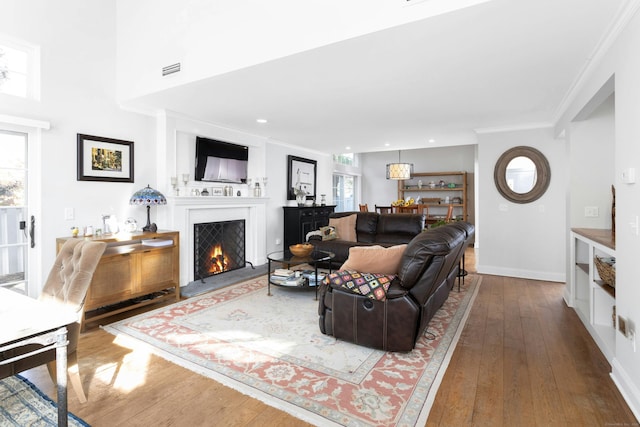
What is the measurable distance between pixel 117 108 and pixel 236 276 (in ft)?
8.95

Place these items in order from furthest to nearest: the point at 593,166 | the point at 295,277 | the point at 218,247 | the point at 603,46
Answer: the point at 218,247 < the point at 295,277 < the point at 593,166 < the point at 603,46

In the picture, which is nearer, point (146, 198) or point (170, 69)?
point (170, 69)

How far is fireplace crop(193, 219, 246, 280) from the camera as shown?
491 cm

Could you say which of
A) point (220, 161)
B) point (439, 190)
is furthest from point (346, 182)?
point (220, 161)

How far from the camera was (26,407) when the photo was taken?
191 cm

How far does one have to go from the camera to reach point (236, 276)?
16.6ft

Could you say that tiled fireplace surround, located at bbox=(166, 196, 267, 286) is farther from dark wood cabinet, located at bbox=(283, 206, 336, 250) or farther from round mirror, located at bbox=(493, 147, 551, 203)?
round mirror, located at bbox=(493, 147, 551, 203)

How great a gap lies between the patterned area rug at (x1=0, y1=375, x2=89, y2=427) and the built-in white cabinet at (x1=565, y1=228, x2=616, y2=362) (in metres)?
3.61

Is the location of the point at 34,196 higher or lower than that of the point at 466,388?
higher

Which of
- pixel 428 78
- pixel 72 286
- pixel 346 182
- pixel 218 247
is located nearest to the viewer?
pixel 72 286

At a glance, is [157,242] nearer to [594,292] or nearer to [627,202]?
[627,202]

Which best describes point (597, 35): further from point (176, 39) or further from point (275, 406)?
point (176, 39)

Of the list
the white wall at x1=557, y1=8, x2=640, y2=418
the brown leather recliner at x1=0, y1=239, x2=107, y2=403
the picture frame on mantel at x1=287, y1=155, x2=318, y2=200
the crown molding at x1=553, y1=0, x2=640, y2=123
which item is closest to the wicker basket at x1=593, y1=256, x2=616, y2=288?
the white wall at x1=557, y1=8, x2=640, y2=418

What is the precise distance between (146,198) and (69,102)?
1.23 m
